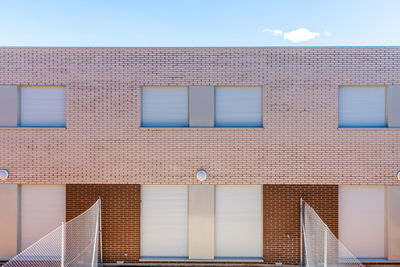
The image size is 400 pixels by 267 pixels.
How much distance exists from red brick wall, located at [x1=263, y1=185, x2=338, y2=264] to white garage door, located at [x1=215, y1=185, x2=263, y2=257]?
26 cm

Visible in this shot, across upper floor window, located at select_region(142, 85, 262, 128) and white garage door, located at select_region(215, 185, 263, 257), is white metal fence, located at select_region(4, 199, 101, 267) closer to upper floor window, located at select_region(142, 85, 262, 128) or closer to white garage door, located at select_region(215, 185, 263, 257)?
upper floor window, located at select_region(142, 85, 262, 128)

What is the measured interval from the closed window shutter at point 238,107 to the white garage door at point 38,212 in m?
5.45

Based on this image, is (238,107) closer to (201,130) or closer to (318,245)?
(201,130)

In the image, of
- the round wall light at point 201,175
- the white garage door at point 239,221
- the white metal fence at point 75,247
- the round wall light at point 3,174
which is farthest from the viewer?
the white garage door at point 239,221

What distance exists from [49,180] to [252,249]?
6328 millimetres

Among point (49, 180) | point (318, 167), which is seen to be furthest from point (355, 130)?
point (49, 180)

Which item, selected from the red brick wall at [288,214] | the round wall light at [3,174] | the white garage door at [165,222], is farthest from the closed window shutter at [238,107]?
the round wall light at [3,174]

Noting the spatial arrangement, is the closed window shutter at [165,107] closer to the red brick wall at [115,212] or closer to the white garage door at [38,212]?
the red brick wall at [115,212]

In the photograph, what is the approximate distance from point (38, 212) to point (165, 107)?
4.95 metres

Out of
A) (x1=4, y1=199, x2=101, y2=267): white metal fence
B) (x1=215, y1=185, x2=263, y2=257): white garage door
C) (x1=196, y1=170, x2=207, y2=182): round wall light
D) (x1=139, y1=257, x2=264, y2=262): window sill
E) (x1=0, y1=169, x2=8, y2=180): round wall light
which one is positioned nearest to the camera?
(x1=4, y1=199, x2=101, y2=267): white metal fence

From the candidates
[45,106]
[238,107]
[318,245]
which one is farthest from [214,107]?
[45,106]

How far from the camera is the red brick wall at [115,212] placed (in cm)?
738

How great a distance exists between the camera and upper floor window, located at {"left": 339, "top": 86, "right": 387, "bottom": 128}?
7.32m

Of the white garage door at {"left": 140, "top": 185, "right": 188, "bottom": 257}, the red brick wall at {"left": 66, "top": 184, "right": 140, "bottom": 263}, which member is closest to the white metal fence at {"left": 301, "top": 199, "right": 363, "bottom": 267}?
the white garage door at {"left": 140, "top": 185, "right": 188, "bottom": 257}
